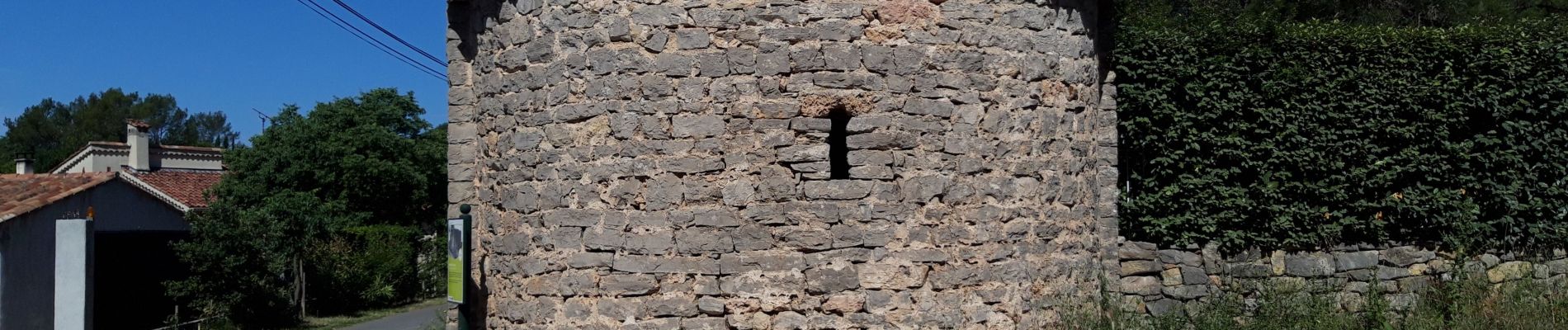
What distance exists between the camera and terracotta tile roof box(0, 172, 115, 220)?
1327cm

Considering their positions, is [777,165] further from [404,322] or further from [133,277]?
[404,322]

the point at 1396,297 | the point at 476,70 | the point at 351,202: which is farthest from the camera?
the point at 351,202

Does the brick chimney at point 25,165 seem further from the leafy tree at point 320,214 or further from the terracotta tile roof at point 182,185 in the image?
the leafy tree at point 320,214

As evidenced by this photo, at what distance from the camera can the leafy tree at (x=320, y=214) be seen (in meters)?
16.2

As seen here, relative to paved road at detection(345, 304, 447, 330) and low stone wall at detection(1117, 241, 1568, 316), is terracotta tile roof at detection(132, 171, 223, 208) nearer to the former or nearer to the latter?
paved road at detection(345, 304, 447, 330)

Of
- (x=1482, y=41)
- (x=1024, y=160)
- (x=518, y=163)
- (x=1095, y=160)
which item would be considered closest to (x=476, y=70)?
(x=518, y=163)

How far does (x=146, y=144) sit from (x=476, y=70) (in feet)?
78.3

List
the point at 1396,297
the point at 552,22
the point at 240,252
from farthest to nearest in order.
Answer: the point at 240,252 → the point at 1396,297 → the point at 552,22

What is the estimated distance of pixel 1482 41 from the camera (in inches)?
348

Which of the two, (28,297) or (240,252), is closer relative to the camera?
(28,297)

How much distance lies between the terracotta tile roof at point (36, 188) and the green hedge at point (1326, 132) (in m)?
12.2

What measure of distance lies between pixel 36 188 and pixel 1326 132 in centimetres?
1469

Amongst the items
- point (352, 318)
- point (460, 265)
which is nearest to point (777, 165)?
point (460, 265)

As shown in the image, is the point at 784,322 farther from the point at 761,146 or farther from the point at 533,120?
the point at 533,120
